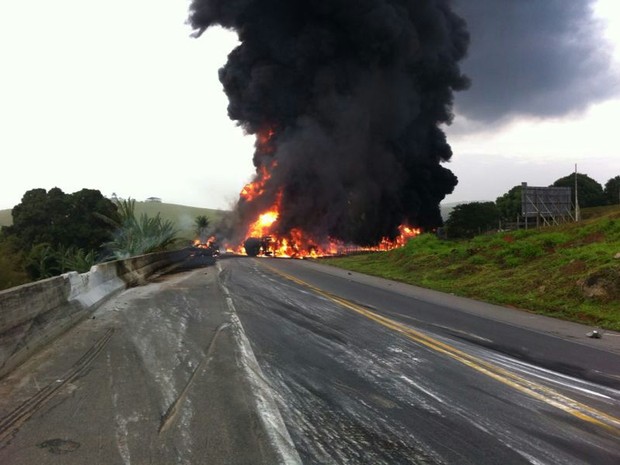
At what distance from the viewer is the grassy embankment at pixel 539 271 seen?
12.2m

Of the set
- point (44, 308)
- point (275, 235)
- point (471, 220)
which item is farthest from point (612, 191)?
point (44, 308)

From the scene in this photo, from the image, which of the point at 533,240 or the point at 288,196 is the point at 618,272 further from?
the point at 288,196

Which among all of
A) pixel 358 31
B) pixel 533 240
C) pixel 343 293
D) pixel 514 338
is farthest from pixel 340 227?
pixel 514 338

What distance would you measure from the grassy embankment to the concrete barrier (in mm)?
10076

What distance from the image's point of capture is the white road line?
149 inches

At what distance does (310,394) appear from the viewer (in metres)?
5.17

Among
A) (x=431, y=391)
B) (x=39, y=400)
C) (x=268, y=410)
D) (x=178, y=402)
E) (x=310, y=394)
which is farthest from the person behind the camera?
(x=431, y=391)

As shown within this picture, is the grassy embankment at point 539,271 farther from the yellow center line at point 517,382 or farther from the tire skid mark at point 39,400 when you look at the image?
the tire skid mark at point 39,400

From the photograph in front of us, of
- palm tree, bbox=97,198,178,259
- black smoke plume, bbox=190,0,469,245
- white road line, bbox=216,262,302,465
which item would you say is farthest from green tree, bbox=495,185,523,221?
white road line, bbox=216,262,302,465

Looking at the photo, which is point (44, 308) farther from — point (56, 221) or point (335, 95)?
point (56, 221)

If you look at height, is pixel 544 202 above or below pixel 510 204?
below

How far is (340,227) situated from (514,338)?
45.0 meters

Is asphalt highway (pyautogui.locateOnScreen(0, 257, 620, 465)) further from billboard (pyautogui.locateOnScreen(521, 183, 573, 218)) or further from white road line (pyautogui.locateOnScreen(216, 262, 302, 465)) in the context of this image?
billboard (pyautogui.locateOnScreen(521, 183, 573, 218))

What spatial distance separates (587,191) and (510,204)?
13078mm
